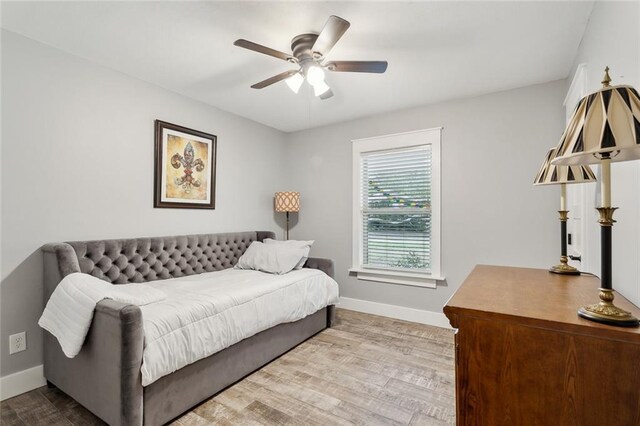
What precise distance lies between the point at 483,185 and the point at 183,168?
3238 millimetres

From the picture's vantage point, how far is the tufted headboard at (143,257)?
215 centimetres

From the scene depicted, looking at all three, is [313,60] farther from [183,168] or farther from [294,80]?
[183,168]

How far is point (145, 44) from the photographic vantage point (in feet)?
7.52

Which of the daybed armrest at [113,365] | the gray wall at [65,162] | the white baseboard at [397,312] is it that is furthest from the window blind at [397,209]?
the daybed armrest at [113,365]

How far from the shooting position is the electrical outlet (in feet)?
6.91

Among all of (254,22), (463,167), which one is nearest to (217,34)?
(254,22)

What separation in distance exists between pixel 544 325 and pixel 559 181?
98 cm

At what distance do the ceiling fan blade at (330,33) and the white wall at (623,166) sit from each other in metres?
1.26

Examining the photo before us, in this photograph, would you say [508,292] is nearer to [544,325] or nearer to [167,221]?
[544,325]

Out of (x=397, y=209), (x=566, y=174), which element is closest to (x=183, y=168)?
(x=397, y=209)

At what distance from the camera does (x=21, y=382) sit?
212cm

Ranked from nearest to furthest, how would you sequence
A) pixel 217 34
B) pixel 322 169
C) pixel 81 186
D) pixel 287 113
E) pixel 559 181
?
pixel 559 181, pixel 217 34, pixel 81 186, pixel 287 113, pixel 322 169

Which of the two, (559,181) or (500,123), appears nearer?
(559,181)

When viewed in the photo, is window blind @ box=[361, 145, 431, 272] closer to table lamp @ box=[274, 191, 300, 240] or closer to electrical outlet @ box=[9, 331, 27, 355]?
table lamp @ box=[274, 191, 300, 240]
